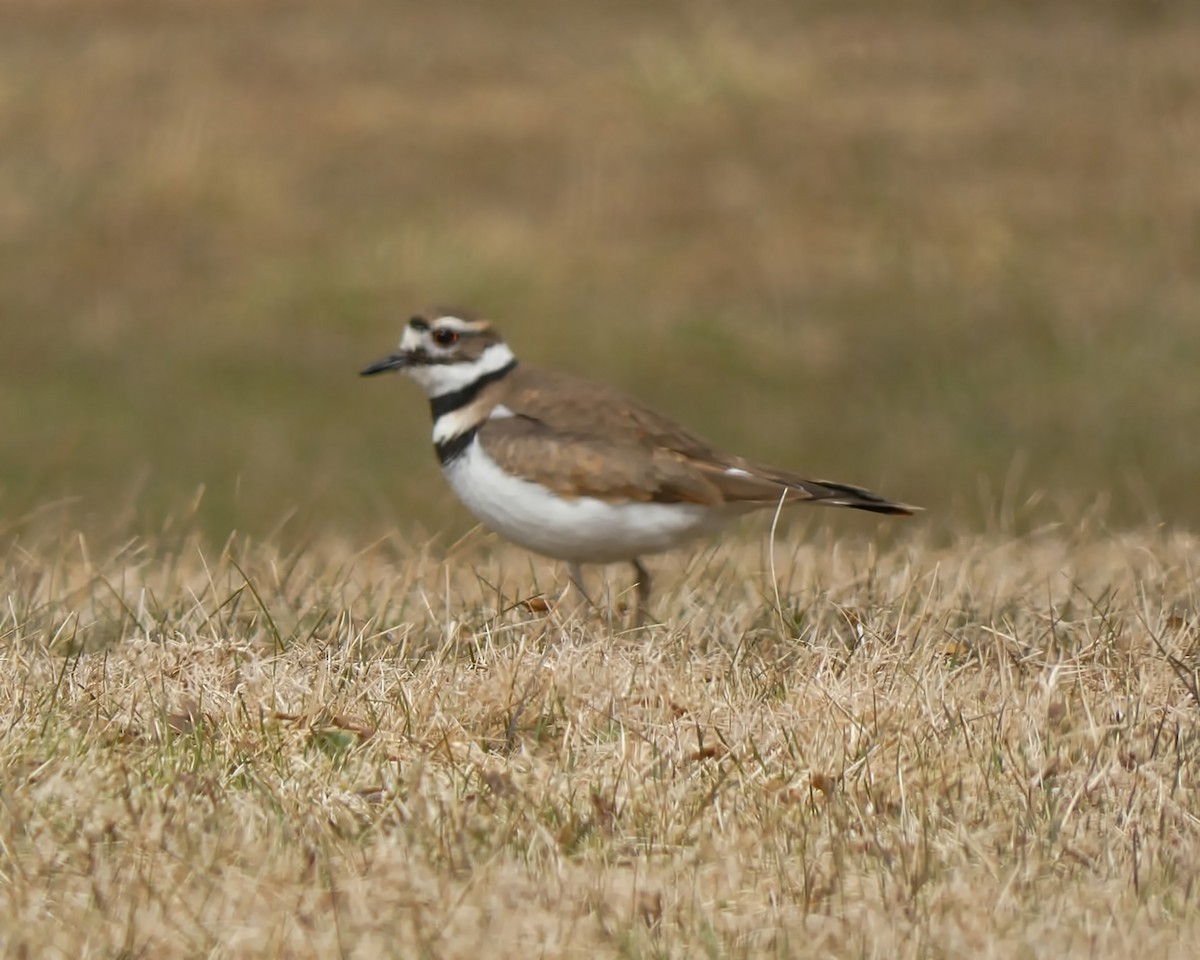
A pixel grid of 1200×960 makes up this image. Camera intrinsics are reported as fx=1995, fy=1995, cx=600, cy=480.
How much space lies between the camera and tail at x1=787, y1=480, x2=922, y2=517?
6.33 metres

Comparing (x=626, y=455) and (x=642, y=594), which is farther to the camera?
(x=642, y=594)

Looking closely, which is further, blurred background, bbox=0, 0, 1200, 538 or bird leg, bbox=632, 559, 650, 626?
blurred background, bbox=0, 0, 1200, 538

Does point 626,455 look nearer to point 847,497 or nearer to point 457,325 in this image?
point 847,497

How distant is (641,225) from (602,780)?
465 inches

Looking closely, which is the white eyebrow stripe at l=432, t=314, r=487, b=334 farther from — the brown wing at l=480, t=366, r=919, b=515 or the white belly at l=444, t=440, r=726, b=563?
the white belly at l=444, t=440, r=726, b=563

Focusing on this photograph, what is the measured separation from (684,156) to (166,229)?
430cm

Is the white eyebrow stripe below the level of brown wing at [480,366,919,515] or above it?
above

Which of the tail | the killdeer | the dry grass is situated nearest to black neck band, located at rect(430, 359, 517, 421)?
the killdeer

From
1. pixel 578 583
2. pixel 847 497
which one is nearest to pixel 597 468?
pixel 578 583

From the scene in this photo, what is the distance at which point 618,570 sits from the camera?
780cm

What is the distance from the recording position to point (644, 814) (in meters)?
4.24

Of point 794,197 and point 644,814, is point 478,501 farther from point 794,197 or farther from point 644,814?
point 794,197

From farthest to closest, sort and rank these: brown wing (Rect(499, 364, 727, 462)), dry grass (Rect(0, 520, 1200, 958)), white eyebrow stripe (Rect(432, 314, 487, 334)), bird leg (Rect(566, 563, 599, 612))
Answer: white eyebrow stripe (Rect(432, 314, 487, 334))
brown wing (Rect(499, 364, 727, 462))
bird leg (Rect(566, 563, 599, 612))
dry grass (Rect(0, 520, 1200, 958))

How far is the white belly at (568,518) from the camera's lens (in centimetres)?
615
